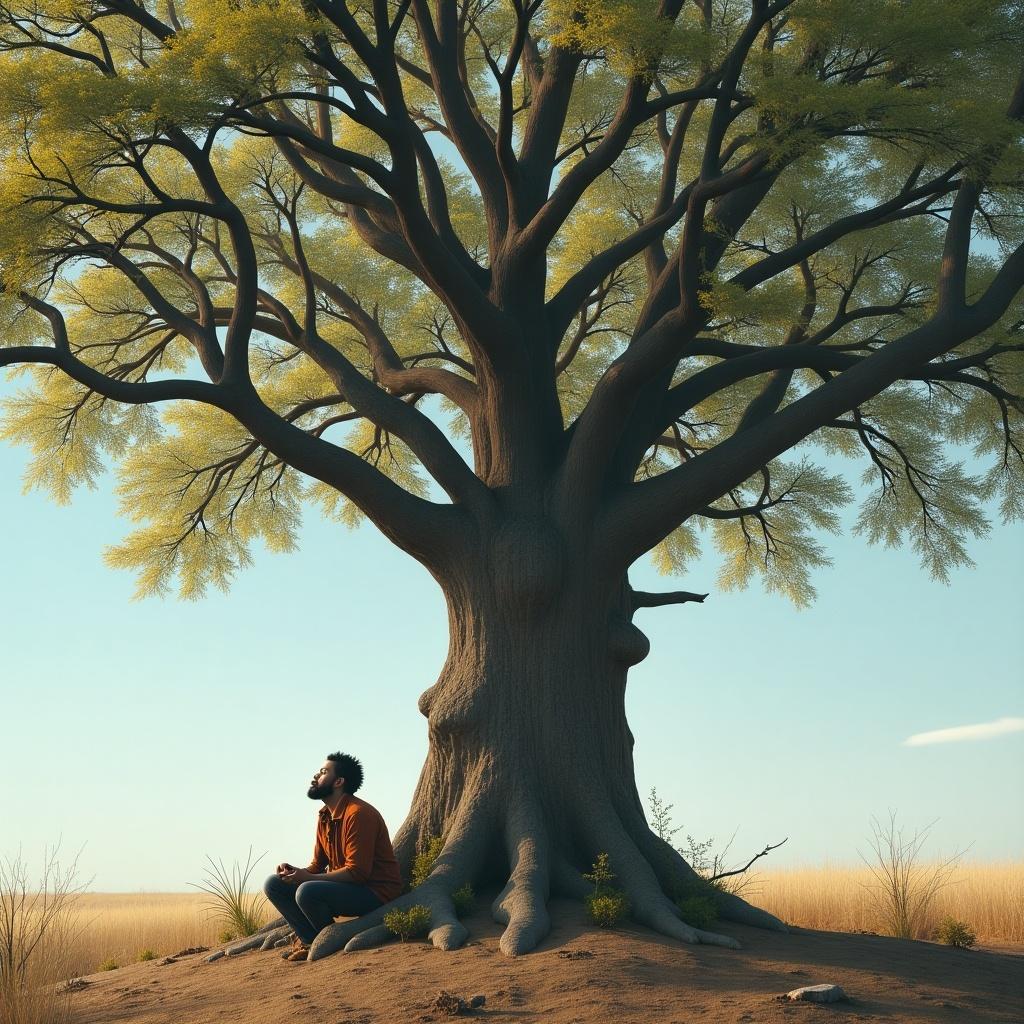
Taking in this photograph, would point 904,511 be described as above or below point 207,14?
below

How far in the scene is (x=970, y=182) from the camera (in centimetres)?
1012

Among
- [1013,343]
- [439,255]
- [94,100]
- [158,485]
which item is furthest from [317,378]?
[1013,343]

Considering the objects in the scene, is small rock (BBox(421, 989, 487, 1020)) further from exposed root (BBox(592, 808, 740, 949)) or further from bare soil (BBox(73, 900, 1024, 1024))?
exposed root (BBox(592, 808, 740, 949))

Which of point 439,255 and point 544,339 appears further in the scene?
point 544,339

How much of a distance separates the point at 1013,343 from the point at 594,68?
271 inches

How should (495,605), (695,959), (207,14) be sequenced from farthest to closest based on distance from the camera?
(495,605) < (207,14) < (695,959)

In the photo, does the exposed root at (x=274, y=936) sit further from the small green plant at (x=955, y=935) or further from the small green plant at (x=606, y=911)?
the small green plant at (x=955, y=935)

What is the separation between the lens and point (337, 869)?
8.41 meters

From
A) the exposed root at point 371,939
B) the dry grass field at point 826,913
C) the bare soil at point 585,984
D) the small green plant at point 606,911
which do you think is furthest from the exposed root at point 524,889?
the dry grass field at point 826,913

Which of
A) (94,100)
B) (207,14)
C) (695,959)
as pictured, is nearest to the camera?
(695,959)

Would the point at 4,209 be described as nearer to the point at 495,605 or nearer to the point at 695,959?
the point at 495,605

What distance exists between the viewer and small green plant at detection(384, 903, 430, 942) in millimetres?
8070

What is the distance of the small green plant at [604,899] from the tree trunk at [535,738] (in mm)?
125

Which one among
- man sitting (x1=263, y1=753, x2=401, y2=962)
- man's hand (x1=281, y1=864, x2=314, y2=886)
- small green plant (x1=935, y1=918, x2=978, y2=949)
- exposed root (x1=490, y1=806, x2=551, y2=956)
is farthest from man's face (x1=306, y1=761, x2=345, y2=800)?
small green plant (x1=935, y1=918, x2=978, y2=949)
